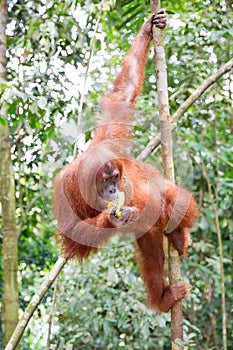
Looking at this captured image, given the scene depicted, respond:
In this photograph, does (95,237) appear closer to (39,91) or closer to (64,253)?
(64,253)

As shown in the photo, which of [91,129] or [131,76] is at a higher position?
[131,76]

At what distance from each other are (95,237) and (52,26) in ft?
4.58

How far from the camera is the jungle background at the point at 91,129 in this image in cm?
360

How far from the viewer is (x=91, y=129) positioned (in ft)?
10.6

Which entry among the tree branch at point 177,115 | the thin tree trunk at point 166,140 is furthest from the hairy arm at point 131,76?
the thin tree trunk at point 166,140

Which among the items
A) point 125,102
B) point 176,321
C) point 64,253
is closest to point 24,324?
point 64,253

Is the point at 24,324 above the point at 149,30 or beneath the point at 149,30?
beneath

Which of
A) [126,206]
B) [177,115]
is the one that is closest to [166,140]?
[126,206]

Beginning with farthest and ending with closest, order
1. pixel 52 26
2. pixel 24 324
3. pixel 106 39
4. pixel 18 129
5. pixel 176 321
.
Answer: pixel 106 39
pixel 18 129
pixel 52 26
pixel 24 324
pixel 176 321

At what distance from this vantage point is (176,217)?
2.95 meters

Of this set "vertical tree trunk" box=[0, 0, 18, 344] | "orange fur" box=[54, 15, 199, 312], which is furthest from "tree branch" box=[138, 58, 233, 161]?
"vertical tree trunk" box=[0, 0, 18, 344]

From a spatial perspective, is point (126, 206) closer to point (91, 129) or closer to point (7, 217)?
point (91, 129)

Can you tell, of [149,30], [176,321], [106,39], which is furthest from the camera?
[106,39]

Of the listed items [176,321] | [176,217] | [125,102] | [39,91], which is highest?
[39,91]
